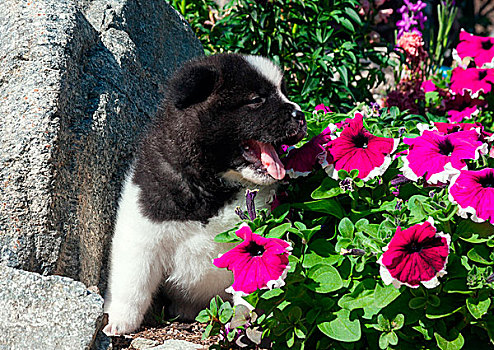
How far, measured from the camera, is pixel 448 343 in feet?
6.47

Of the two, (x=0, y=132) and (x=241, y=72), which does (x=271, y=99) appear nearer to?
(x=241, y=72)

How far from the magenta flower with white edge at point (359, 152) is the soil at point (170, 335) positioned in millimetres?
976

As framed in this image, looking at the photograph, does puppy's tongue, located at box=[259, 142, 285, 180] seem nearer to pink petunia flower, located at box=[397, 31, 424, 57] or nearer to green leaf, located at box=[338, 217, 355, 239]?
green leaf, located at box=[338, 217, 355, 239]

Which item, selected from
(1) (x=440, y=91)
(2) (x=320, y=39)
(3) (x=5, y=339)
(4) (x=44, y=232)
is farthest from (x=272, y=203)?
(1) (x=440, y=91)

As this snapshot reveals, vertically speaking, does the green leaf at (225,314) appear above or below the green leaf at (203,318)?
above

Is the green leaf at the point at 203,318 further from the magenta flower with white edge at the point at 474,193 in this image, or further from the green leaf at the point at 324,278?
the magenta flower with white edge at the point at 474,193

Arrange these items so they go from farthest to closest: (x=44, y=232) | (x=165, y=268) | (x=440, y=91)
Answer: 1. (x=440, y=91)
2. (x=165, y=268)
3. (x=44, y=232)

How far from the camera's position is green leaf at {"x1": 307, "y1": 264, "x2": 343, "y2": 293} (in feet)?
6.67

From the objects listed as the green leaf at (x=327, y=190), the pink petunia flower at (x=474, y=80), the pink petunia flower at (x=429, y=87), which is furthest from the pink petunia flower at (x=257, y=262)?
the pink petunia flower at (x=429, y=87)

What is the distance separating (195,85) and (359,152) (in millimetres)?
721

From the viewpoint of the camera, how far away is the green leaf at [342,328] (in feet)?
6.44

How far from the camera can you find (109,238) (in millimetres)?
2949

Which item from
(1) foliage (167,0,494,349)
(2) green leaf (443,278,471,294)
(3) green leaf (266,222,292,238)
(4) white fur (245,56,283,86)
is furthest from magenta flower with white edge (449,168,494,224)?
(4) white fur (245,56,283,86)

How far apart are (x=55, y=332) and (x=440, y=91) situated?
3.31m
